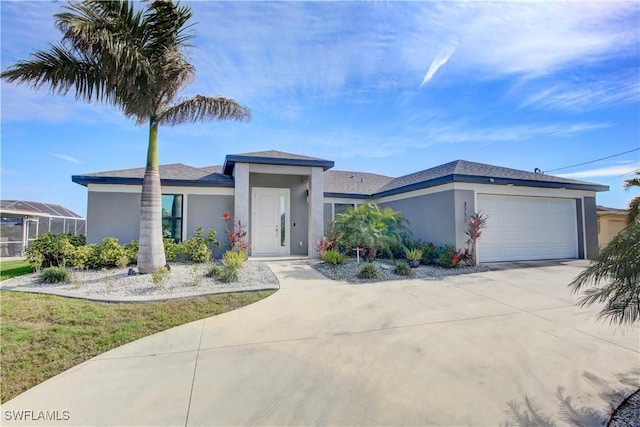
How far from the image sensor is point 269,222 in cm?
1209

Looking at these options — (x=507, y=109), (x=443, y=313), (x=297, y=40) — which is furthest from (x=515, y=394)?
(x=507, y=109)

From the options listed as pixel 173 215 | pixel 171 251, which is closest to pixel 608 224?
pixel 171 251

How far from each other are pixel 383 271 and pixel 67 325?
7.24 metres

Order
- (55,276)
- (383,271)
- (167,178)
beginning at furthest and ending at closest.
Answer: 1. (167,178)
2. (383,271)
3. (55,276)

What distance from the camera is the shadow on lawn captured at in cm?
235

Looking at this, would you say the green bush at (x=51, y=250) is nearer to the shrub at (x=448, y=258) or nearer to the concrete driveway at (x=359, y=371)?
the concrete driveway at (x=359, y=371)

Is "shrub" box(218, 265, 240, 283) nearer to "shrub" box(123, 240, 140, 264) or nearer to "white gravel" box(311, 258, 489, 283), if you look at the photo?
"white gravel" box(311, 258, 489, 283)

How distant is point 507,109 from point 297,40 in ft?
36.0

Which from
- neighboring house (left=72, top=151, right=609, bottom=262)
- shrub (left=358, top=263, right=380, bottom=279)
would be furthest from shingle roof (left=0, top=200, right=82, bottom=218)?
shrub (left=358, top=263, right=380, bottom=279)

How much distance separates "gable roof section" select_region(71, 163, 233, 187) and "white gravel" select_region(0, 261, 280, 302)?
364 cm

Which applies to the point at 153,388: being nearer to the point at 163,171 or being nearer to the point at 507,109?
the point at 163,171

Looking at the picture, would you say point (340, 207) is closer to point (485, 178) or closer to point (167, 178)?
point (485, 178)

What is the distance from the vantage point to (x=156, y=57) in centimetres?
704

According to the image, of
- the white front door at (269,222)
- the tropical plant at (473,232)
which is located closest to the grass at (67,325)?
the white front door at (269,222)
